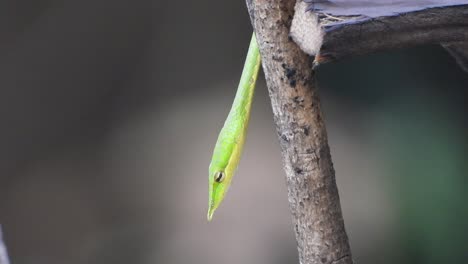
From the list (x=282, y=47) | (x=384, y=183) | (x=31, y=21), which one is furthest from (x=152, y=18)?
(x=282, y=47)

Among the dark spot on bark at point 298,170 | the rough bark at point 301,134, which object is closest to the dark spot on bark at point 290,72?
the rough bark at point 301,134

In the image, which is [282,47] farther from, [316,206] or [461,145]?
[461,145]

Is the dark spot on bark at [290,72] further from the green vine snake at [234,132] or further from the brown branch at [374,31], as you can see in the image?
the green vine snake at [234,132]

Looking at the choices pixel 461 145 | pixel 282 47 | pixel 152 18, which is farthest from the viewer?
pixel 152 18

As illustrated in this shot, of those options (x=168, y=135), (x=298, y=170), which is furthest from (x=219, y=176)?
(x=168, y=135)

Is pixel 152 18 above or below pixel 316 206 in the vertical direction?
above

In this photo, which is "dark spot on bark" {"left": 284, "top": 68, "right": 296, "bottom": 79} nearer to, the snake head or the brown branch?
the brown branch
